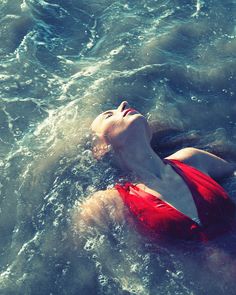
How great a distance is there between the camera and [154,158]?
6855mm

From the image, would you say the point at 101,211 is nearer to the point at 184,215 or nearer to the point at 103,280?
the point at 103,280

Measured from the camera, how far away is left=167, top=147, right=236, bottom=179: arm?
23.1 ft

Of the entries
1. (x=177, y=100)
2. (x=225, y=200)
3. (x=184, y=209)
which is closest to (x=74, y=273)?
(x=184, y=209)

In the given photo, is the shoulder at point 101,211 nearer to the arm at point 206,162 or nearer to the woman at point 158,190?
the woman at point 158,190

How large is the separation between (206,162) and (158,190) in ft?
3.24

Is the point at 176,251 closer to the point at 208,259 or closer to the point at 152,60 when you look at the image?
the point at 208,259

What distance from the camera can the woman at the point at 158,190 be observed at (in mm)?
6086

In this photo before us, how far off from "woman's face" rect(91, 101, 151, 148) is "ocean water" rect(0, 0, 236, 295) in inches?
21.5

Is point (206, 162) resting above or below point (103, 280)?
above

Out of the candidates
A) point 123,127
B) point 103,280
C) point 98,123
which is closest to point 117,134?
point 123,127

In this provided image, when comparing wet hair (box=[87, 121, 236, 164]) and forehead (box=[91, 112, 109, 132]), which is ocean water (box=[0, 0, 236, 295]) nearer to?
wet hair (box=[87, 121, 236, 164])

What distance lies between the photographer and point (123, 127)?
677 centimetres

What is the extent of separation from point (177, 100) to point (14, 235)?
3.32 meters

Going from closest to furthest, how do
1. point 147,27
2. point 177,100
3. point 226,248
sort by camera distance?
point 226,248, point 177,100, point 147,27
